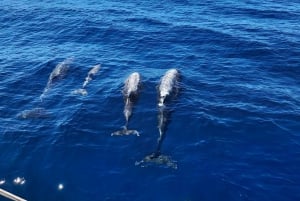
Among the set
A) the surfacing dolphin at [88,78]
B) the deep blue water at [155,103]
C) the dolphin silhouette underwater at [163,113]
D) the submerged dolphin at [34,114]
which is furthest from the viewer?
the surfacing dolphin at [88,78]

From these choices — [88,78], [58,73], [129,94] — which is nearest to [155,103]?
[129,94]

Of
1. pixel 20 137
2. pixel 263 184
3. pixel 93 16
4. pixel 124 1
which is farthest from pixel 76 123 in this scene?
pixel 124 1

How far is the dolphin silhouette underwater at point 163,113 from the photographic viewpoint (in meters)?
34.1

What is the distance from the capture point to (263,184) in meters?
32.0

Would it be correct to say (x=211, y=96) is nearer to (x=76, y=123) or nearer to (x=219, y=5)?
(x=76, y=123)

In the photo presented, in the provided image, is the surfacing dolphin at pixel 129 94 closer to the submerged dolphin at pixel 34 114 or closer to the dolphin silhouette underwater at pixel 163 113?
the dolphin silhouette underwater at pixel 163 113

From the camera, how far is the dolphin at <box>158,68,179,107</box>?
138 feet

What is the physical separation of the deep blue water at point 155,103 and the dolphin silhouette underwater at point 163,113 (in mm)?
545

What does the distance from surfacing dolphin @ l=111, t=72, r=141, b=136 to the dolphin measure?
2.67 m

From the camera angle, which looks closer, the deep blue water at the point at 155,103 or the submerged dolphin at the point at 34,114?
the deep blue water at the point at 155,103

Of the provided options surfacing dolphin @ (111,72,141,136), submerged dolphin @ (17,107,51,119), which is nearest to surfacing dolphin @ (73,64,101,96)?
surfacing dolphin @ (111,72,141,136)

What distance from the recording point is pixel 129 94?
42.9m

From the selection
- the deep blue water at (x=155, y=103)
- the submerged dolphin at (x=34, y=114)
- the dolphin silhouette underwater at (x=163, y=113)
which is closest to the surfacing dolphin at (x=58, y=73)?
the deep blue water at (x=155, y=103)

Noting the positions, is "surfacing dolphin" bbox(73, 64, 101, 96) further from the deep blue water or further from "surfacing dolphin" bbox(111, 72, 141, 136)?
"surfacing dolphin" bbox(111, 72, 141, 136)
